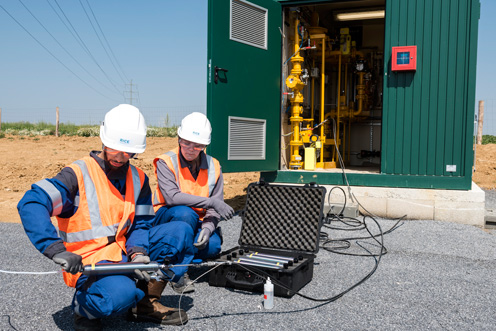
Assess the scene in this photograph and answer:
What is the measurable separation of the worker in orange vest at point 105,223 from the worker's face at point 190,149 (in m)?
0.70

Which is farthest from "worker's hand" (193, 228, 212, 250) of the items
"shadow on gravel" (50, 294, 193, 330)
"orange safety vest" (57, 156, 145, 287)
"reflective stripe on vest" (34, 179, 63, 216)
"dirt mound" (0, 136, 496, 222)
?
"dirt mound" (0, 136, 496, 222)

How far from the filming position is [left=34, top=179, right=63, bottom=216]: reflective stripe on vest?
7.31 ft

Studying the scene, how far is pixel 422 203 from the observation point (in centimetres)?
604

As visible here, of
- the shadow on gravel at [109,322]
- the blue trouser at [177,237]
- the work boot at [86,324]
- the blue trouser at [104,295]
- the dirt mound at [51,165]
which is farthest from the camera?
the dirt mound at [51,165]

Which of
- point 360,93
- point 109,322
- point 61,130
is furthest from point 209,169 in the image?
point 61,130

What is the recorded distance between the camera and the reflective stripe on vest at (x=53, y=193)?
87.7 inches

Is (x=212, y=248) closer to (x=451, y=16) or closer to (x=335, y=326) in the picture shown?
(x=335, y=326)

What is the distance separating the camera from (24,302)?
2.99 meters

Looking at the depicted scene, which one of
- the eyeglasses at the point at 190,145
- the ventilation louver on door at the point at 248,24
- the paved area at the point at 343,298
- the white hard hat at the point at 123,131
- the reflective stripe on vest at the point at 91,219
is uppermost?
the ventilation louver on door at the point at 248,24

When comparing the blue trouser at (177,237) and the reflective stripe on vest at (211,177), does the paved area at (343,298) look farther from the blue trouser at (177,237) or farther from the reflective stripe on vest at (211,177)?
the reflective stripe on vest at (211,177)

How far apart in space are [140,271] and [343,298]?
1.54m

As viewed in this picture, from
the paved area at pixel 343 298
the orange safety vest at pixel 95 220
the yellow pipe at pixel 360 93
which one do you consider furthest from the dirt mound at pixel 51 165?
the orange safety vest at pixel 95 220

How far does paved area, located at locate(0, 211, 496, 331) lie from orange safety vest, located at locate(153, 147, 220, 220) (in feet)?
2.18

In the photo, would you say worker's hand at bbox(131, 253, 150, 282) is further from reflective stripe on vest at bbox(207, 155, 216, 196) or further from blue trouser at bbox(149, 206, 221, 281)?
reflective stripe on vest at bbox(207, 155, 216, 196)
